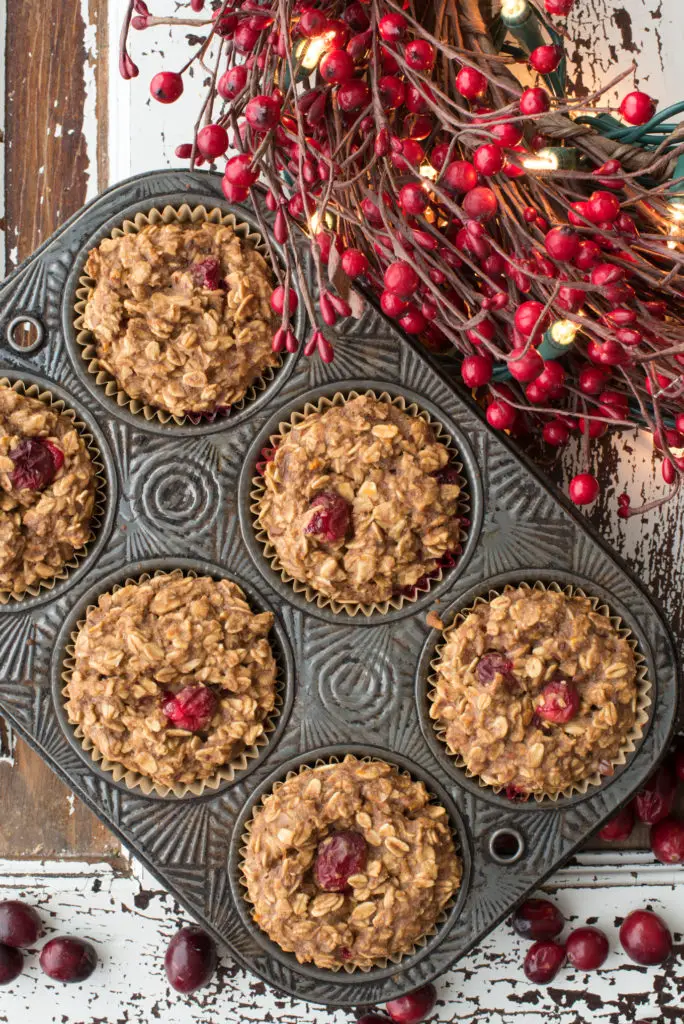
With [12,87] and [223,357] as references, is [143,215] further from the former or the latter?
[12,87]

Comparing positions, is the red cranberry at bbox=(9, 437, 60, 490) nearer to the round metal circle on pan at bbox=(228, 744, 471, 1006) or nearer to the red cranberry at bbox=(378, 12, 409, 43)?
the round metal circle on pan at bbox=(228, 744, 471, 1006)

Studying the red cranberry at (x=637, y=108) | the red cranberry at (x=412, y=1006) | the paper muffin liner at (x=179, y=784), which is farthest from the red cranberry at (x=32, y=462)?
the red cranberry at (x=412, y=1006)

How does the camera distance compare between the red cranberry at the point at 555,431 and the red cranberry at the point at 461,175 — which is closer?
the red cranberry at the point at 461,175

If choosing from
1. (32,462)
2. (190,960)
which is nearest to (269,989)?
(190,960)

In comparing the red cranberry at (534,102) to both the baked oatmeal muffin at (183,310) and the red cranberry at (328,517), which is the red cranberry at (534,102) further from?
the red cranberry at (328,517)

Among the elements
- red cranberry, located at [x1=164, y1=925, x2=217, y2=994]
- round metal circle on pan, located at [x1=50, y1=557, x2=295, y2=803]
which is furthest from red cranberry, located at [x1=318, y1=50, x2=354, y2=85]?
red cranberry, located at [x1=164, y1=925, x2=217, y2=994]
